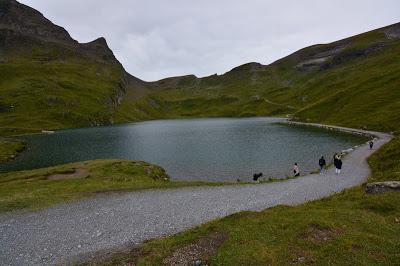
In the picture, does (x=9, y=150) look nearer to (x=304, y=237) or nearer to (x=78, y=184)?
(x=78, y=184)

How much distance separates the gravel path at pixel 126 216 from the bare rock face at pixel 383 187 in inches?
289

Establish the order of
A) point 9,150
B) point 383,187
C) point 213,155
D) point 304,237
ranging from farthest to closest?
1. point 9,150
2. point 213,155
3. point 383,187
4. point 304,237

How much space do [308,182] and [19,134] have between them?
180 m

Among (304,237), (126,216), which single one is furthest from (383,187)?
(126,216)

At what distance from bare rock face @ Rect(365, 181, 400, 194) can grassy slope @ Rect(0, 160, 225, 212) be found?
2474cm

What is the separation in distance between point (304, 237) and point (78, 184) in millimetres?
38837

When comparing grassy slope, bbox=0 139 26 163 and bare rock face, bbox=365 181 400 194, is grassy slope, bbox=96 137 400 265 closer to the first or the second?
bare rock face, bbox=365 181 400 194

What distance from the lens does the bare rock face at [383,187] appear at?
30491mm

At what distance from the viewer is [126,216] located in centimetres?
3353

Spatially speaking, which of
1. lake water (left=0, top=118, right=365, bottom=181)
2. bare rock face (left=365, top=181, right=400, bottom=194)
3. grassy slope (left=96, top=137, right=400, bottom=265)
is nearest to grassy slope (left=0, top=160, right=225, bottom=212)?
lake water (left=0, top=118, right=365, bottom=181)

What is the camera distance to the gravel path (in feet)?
84.9

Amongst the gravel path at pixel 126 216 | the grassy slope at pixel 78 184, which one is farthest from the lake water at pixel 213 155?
the gravel path at pixel 126 216

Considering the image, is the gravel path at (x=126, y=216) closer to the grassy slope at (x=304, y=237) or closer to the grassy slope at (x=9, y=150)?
the grassy slope at (x=304, y=237)

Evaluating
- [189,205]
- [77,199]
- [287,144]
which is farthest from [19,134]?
[189,205]
